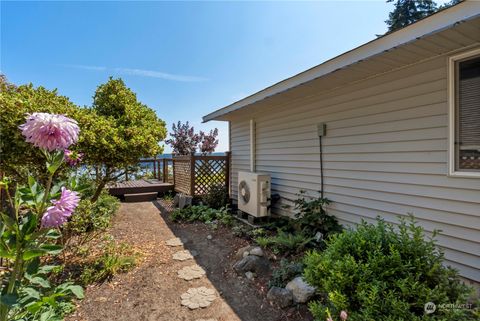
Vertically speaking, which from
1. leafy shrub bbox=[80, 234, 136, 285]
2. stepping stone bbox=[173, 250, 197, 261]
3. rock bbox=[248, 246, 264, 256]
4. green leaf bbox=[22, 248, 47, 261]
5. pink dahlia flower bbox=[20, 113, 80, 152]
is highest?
pink dahlia flower bbox=[20, 113, 80, 152]

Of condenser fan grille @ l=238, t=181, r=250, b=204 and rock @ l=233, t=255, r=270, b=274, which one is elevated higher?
condenser fan grille @ l=238, t=181, r=250, b=204

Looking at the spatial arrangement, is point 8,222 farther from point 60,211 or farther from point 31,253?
point 60,211

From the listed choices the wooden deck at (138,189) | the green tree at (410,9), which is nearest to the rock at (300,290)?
the wooden deck at (138,189)

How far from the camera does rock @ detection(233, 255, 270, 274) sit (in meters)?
3.15

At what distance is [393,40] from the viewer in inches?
91.7


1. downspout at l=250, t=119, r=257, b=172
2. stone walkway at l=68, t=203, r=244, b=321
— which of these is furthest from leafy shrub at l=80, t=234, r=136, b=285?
downspout at l=250, t=119, r=257, b=172

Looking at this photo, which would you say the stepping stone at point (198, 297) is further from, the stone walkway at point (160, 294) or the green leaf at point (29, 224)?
the green leaf at point (29, 224)

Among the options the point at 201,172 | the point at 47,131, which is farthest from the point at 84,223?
the point at 201,172

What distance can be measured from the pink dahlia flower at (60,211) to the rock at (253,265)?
234cm

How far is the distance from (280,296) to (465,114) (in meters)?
2.63

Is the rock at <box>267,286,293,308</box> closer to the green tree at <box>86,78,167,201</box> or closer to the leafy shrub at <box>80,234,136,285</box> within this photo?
the leafy shrub at <box>80,234,136,285</box>

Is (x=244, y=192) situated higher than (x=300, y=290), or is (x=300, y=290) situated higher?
(x=244, y=192)

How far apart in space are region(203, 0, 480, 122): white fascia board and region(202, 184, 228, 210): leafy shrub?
3.63 metres

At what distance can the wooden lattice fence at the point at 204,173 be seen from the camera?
684cm
